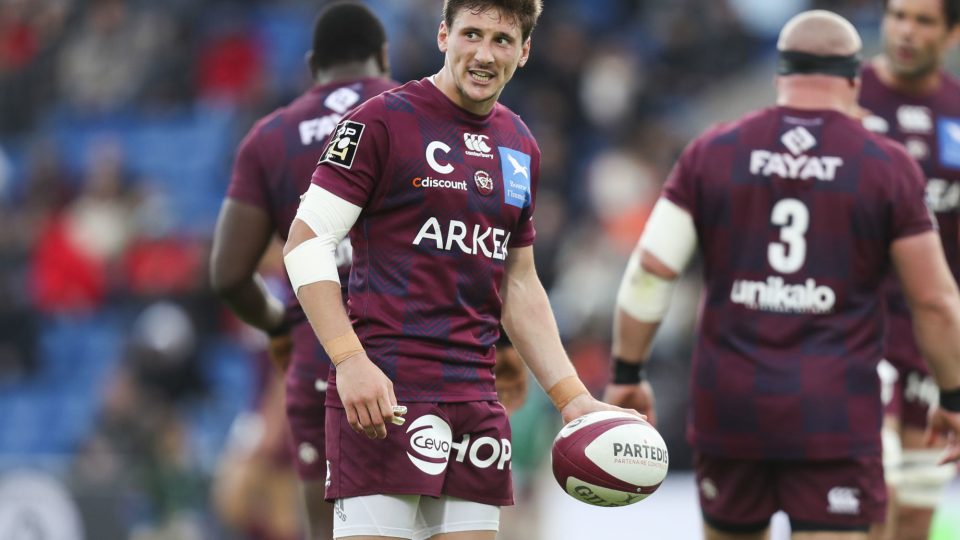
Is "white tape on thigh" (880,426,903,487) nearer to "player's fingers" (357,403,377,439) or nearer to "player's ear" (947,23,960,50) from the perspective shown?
"player's ear" (947,23,960,50)

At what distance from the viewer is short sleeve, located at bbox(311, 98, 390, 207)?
512cm

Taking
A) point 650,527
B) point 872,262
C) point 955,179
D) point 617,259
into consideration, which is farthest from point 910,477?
point 617,259

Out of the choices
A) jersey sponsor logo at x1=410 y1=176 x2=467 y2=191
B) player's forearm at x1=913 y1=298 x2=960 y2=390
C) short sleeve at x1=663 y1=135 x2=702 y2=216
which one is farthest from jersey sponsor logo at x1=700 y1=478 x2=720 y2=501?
jersey sponsor logo at x1=410 y1=176 x2=467 y2=191

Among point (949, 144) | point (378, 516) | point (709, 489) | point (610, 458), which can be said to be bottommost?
point (709, 489)

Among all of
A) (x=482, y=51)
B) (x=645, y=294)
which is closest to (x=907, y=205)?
(x=645, y=294)

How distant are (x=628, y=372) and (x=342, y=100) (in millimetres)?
1640

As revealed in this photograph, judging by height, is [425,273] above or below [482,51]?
below

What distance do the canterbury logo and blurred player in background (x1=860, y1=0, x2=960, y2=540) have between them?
10.8 ft

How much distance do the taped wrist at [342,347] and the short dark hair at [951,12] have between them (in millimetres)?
4214

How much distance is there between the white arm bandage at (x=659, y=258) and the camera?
6.88 m

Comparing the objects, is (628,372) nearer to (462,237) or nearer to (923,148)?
(462,237)

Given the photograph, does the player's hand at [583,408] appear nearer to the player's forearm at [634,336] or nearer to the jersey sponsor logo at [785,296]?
the jersey sponsor logo at [785,296]

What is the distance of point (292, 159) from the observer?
6.63m

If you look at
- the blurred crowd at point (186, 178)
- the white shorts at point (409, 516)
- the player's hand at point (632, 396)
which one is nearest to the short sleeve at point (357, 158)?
the white shorts at point (409, 516)
